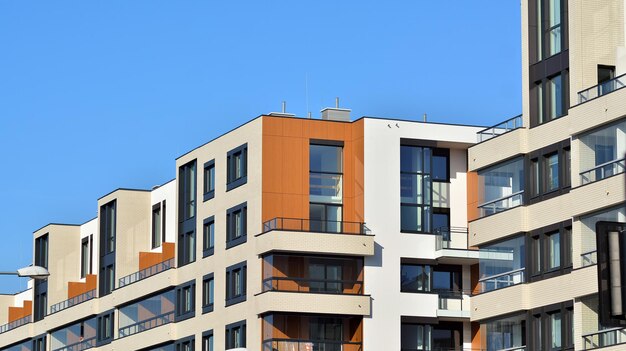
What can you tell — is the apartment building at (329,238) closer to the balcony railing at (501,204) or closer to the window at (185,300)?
the window at (185,300)

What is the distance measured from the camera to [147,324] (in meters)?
73.1

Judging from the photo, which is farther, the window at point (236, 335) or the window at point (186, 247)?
the window at point (186, 247)

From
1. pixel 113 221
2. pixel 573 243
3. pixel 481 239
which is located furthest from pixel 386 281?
pixel 113 221

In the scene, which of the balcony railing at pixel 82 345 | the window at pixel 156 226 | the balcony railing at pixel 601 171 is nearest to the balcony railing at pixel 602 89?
the balcony railing at pixel 601 171

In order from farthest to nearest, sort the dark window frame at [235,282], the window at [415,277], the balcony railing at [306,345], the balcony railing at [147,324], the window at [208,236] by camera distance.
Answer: the balcony railing at [147,324] → the window at [208,236] → the dark window frame at [235,282] → the window at [415,277] → the balcony railing at [306,345]

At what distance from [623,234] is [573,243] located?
3616cm

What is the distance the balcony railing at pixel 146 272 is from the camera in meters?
71.2

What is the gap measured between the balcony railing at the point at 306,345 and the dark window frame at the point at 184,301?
356 inches

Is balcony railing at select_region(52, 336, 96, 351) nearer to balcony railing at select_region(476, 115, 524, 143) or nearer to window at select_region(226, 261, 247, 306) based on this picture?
window at select_region(226, 261, 247, 306)

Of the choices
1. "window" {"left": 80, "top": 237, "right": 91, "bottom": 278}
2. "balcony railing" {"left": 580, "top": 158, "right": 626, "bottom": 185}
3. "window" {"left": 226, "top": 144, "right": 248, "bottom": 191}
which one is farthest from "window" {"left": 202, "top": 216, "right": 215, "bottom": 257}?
"balcony railing" {"left": 580, "top": 158, "right": 626, "bottom": 185}

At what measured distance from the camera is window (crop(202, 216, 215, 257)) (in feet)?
219

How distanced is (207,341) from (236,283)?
4.34m

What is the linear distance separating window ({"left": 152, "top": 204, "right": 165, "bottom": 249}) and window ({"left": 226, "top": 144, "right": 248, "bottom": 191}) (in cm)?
1156

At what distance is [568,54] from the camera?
153 ft
